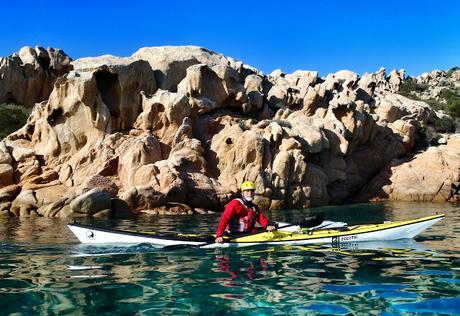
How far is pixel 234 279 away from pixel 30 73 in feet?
147

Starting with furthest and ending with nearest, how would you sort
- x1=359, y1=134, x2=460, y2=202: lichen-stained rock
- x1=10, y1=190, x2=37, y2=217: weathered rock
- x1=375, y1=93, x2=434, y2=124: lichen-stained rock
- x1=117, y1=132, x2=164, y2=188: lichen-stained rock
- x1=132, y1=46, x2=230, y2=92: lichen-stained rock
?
x1=375, y1=93, x2=434, y2=124: lichen-stained rock, x1=132, y1=46, x2=230, y2=92: lichen-stained rock, x1=359, y1=134, x2=460, y2=202: lichen-stained rock, x1=117, y1=132, x2=164, y2=188: lichen-stained rock, x1=10, y1=190, x2=37, y2=217: weathered rock

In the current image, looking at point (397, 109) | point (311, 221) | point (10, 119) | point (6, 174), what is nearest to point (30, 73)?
point (10, 119)

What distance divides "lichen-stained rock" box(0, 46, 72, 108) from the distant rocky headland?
13556mm

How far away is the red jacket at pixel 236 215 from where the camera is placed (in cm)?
1207

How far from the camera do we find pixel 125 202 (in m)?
25.4

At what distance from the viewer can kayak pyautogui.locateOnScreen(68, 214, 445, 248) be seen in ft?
39.7

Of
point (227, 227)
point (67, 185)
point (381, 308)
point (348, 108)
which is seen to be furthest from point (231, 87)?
point (381, 308)

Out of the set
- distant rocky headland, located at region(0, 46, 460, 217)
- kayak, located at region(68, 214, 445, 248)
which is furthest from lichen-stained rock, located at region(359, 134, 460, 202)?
kayak, located at region(68, 214, 445, 248)

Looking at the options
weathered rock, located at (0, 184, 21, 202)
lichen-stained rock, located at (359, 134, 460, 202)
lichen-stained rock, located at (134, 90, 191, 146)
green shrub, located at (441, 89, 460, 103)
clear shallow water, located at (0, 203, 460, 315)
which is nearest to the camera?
clear shallow water, located at (0, 203, 460, 315)

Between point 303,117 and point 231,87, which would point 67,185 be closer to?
point 231,87

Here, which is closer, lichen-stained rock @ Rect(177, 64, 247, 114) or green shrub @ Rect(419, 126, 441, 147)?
lichen-stained rock @ Rect(177, 64, 247, 114)

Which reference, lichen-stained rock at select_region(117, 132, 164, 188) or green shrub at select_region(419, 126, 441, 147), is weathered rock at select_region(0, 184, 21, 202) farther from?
green shrub at select_region(419, 126, 441, 147)

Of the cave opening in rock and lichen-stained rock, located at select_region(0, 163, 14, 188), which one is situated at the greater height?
the cave opening in rock

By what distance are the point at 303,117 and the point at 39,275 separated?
3136 cm
